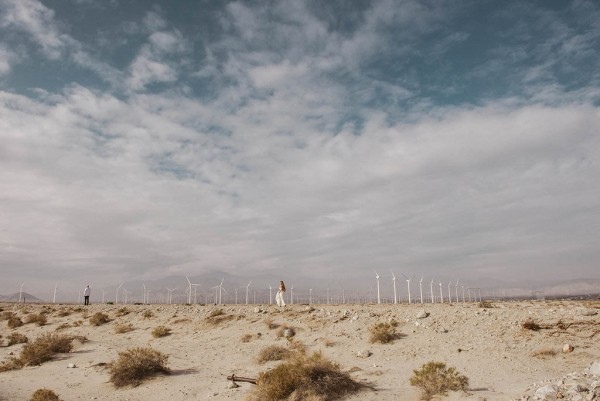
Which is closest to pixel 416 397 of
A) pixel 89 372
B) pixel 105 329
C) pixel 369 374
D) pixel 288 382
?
pixel 369 374

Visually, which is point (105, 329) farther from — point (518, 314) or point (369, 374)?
point (518, 314)

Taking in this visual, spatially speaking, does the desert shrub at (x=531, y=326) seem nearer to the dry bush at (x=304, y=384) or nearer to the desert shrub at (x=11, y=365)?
the dry bush at (x=304, y=384)

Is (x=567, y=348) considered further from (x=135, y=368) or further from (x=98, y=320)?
(x=98, y=320)

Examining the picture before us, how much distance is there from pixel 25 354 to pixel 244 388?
1552 cm

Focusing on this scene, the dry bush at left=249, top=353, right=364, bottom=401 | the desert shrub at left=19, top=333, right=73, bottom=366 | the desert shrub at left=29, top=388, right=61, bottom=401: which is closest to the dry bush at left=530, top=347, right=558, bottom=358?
the dry bush at left=249, top=353, right=364, bottom=401

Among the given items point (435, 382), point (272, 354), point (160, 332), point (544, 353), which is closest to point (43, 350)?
point (160, 332)

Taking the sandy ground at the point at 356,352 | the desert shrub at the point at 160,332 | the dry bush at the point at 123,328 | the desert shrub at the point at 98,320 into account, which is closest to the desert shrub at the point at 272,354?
the sandy ground at the point at 356,352

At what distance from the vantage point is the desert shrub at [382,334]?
920 inches

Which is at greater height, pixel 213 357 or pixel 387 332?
pixel 387 332

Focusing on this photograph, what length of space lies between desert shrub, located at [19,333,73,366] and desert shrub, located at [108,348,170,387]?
641 cm

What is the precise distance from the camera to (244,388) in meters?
17.7

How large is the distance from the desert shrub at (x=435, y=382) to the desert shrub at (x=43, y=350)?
21.6 meters

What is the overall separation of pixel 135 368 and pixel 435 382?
45.5ft

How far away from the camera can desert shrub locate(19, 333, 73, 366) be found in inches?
953
